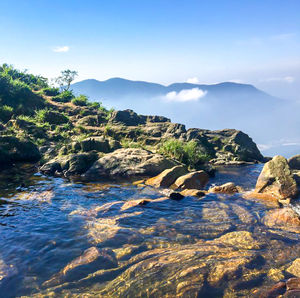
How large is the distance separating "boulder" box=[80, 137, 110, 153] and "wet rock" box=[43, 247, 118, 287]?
13884 mm

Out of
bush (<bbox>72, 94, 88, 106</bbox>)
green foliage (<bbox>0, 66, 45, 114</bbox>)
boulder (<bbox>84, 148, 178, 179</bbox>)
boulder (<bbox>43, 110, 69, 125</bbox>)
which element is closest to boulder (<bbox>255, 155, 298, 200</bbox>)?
boulder (<bbox>84, 148, 178, 179</bbox>)

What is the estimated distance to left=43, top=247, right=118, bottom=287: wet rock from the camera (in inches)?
216

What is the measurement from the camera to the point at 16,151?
1912cm

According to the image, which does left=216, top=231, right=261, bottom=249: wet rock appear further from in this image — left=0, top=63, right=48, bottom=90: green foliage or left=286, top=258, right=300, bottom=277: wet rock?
left=0, top=63, right=48, bottom=90: green foliage

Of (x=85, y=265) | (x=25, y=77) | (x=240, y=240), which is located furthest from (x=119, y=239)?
(x=25, y=77)

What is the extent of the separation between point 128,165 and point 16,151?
970 cm

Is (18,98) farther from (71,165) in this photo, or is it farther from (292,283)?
(292,283)

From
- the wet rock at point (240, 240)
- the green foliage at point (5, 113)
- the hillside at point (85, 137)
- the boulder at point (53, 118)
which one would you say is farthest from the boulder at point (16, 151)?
the wet rock at point (240, 240)

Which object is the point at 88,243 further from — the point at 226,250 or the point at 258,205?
the point at 258,205

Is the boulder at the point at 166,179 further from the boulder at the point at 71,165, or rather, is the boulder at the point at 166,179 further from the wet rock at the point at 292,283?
the wet rock at the point at 292,283

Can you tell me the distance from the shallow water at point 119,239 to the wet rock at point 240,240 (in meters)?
0.18

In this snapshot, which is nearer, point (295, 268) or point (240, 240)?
point (295, 268)

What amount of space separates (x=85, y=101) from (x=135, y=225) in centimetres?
4145

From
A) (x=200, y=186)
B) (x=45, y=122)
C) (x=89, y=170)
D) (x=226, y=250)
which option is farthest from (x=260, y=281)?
(x=45, y=122)
